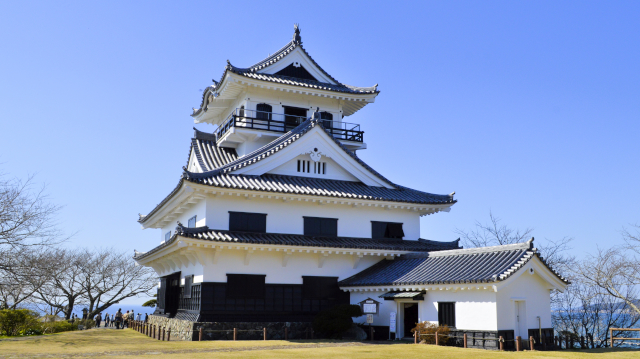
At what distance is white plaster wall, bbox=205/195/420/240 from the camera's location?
25062mm

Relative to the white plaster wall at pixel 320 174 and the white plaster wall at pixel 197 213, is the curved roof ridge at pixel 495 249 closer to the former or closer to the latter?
the white plaster wall at pixel 320 174

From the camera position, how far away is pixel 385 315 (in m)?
24.5

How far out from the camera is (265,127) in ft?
104

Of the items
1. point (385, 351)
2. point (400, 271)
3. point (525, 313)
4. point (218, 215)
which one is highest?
point (218, 215)

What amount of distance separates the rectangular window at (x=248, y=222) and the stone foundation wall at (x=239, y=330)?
4.37 m

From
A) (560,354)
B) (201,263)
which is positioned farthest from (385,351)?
(201,263)

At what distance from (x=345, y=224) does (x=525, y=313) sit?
9.95m

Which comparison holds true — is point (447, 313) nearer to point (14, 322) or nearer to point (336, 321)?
point (336, 321)

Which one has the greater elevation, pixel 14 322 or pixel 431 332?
pixel 431 332

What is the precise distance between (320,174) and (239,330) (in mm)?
9537

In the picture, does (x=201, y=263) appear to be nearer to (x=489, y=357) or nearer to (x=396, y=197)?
(x=396, y=197)

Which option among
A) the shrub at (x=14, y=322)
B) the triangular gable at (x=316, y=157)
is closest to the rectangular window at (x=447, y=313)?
the triangular gable at (x=316, y=157)

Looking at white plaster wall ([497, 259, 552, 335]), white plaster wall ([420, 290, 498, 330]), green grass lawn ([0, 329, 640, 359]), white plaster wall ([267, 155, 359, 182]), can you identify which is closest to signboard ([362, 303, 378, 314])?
green grass lawn ([0, 329, 640, 359])

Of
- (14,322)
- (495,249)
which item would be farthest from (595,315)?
(14,322)
